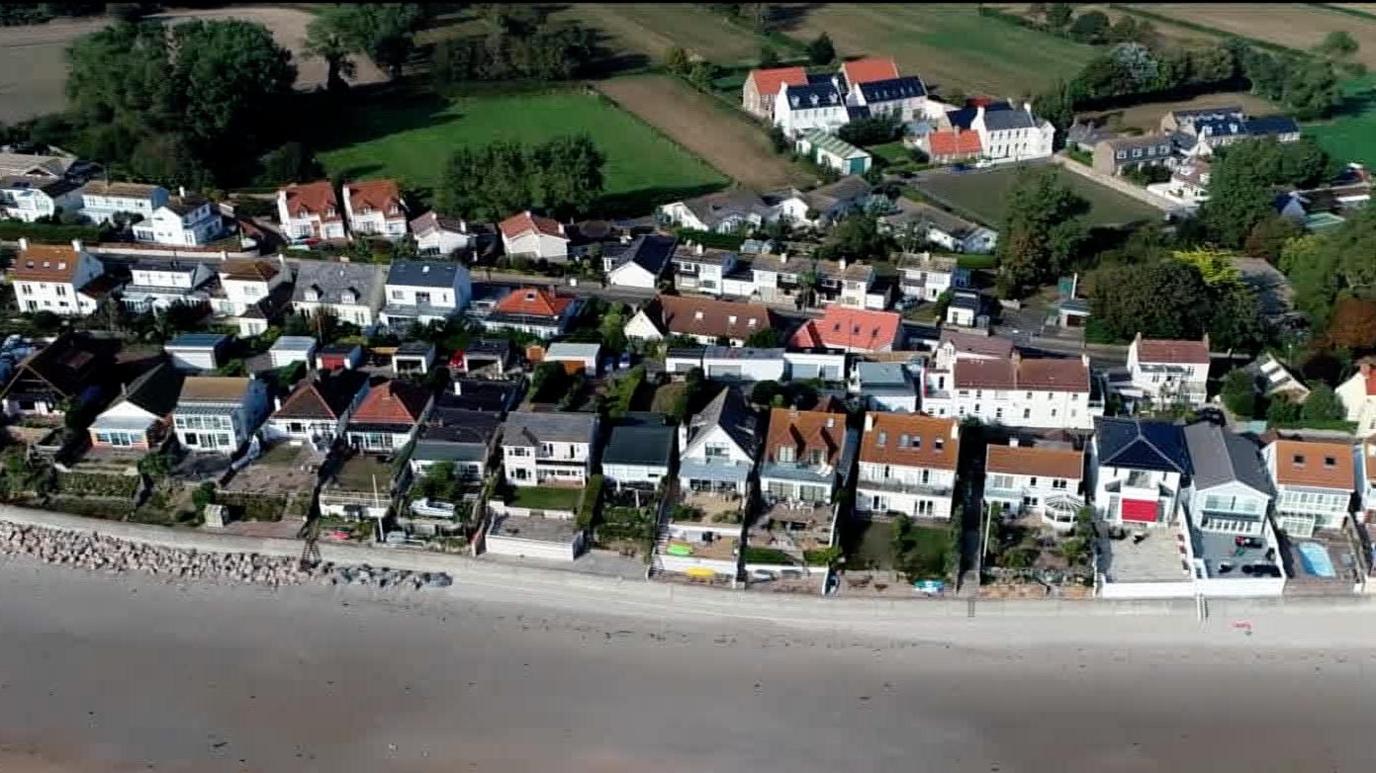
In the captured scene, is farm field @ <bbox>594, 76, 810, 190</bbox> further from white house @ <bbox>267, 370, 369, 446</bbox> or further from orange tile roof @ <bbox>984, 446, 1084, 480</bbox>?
orange tile roof @ <bbox>984, 446, 1084, 480</bbox>

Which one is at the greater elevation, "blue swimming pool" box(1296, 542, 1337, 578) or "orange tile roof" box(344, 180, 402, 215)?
"orange tile roof" box(344, 180, 402, 215)

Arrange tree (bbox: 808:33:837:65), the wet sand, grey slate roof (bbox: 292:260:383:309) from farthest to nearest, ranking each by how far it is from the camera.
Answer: tree (bbox: 808:33:837:65)
grey slate roof (bbox: 292:260:383:309)
the wet sand

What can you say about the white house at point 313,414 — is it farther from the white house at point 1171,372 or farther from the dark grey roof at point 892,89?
the dark grey roof at point 892,89

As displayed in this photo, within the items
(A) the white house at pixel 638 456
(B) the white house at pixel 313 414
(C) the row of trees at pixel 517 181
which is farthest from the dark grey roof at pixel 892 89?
(B) the white house at pixel 313 414

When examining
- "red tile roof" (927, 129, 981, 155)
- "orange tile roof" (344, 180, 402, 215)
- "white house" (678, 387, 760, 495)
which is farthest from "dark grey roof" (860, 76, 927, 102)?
"white house" (678, 387, 760, 495)

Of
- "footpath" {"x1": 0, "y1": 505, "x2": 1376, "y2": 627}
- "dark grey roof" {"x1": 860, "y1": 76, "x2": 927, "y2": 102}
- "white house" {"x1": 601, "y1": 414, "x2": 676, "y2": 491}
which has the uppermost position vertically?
"dark grey roof" {"x1": 860, "y1": 76, "x2": 927, "y2": 102}

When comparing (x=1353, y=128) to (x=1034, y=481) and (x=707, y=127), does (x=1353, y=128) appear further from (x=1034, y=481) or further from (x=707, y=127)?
(x=1034, y=481)
